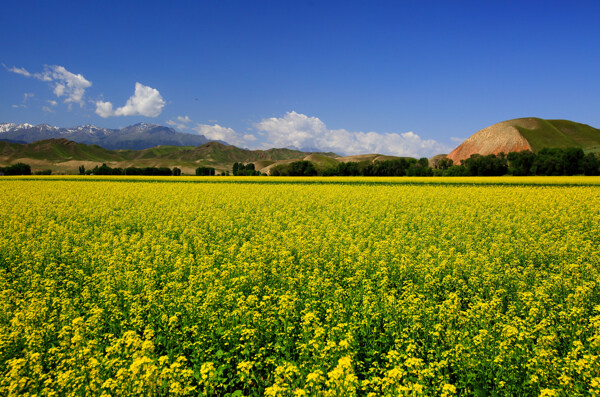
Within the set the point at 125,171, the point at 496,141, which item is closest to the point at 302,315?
the point at 125,171

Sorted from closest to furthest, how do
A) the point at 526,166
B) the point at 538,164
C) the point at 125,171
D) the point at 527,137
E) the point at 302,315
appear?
the point at 302,315
the point at 538,164
the point at 526,166
the point at 125,171
the point at 527,137

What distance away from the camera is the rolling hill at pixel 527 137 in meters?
166

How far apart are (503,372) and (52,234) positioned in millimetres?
17657

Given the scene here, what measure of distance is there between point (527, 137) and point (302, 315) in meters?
208

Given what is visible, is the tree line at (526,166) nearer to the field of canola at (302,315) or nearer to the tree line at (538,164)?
the tree line at (538,164)

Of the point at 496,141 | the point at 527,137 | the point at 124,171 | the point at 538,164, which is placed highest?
the point at 527,137

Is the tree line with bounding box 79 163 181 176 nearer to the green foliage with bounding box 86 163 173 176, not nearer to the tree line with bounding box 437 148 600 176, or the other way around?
the green foliage with bounding box 86 163 173 176

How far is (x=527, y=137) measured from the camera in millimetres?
169875

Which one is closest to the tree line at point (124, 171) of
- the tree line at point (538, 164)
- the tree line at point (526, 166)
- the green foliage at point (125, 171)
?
the green foliage at point (125, 171)

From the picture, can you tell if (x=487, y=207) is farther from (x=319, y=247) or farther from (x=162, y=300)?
(x=162, y=300)

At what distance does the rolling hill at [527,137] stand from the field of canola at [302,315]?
17970cm

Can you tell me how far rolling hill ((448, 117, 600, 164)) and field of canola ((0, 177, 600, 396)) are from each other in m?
180

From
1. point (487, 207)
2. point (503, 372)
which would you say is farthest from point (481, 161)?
point (503, 372)

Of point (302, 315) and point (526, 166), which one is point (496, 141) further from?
point (302, 315)
